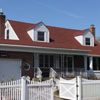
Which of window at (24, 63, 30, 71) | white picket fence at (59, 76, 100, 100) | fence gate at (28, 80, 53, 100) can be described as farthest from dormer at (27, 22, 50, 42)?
fence gate at (28, 80, 53, 100)

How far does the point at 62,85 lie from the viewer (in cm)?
1406

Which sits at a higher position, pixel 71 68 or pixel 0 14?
pixel 0 14

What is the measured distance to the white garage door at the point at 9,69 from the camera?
803 inches

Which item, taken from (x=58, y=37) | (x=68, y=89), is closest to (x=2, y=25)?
(x=58, y=37)

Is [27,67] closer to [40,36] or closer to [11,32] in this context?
[40,36]

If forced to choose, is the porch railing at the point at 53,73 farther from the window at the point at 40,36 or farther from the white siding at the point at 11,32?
the white siding at the point at 11,32

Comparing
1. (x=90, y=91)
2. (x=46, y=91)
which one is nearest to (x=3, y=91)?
(x=46, y=91)

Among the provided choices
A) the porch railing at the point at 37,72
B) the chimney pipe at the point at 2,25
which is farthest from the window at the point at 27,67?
the chimney pipe at the point at 2,25

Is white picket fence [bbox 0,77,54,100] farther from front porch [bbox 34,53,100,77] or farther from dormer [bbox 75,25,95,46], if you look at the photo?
dormer [bbox 75,25,95,46]

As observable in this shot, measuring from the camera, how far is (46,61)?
2473 cm

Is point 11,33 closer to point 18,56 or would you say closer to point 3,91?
point 18,56

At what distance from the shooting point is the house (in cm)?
2092

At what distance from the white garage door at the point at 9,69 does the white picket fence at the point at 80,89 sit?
805 centimetres

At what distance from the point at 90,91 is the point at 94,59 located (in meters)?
16.6
